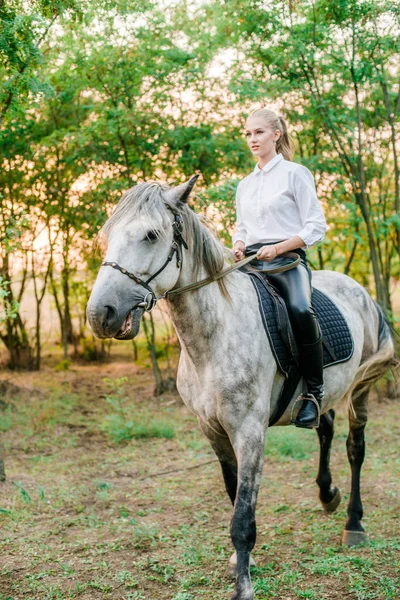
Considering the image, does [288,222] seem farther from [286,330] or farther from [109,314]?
[109,314]

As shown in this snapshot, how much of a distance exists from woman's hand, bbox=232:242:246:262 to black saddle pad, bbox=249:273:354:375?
15cm

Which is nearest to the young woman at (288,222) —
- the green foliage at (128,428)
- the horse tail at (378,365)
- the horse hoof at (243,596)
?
the horse tail at (378,365)

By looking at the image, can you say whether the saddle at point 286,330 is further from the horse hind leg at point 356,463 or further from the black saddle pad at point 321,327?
the horse hind leg at point 356,463

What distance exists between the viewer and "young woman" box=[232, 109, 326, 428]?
3.49 m

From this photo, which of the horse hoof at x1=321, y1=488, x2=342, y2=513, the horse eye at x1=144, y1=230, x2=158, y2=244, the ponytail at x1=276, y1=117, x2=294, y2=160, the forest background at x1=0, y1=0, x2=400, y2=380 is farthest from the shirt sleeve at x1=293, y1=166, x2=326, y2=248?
the forest background at x1=0, y1=0, x2=400, y2=380

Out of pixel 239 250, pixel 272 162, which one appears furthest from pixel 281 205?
pixel 239 250

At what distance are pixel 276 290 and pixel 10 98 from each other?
3.02 meters

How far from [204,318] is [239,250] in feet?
2.37

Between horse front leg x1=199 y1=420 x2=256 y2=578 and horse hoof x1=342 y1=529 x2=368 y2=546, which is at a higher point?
horse front leg x1=199 y1=420 x2=256 y2=578

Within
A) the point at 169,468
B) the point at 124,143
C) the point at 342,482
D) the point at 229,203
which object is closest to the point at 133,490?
the point at 169,468

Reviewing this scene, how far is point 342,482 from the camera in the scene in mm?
5559

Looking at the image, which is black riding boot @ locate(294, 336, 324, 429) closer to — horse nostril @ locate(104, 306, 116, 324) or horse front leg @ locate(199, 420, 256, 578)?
horse front leg @ locate(199, 420, 256, 578)

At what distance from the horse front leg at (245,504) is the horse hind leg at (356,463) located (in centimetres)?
135

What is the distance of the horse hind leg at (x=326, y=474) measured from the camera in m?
4.76
